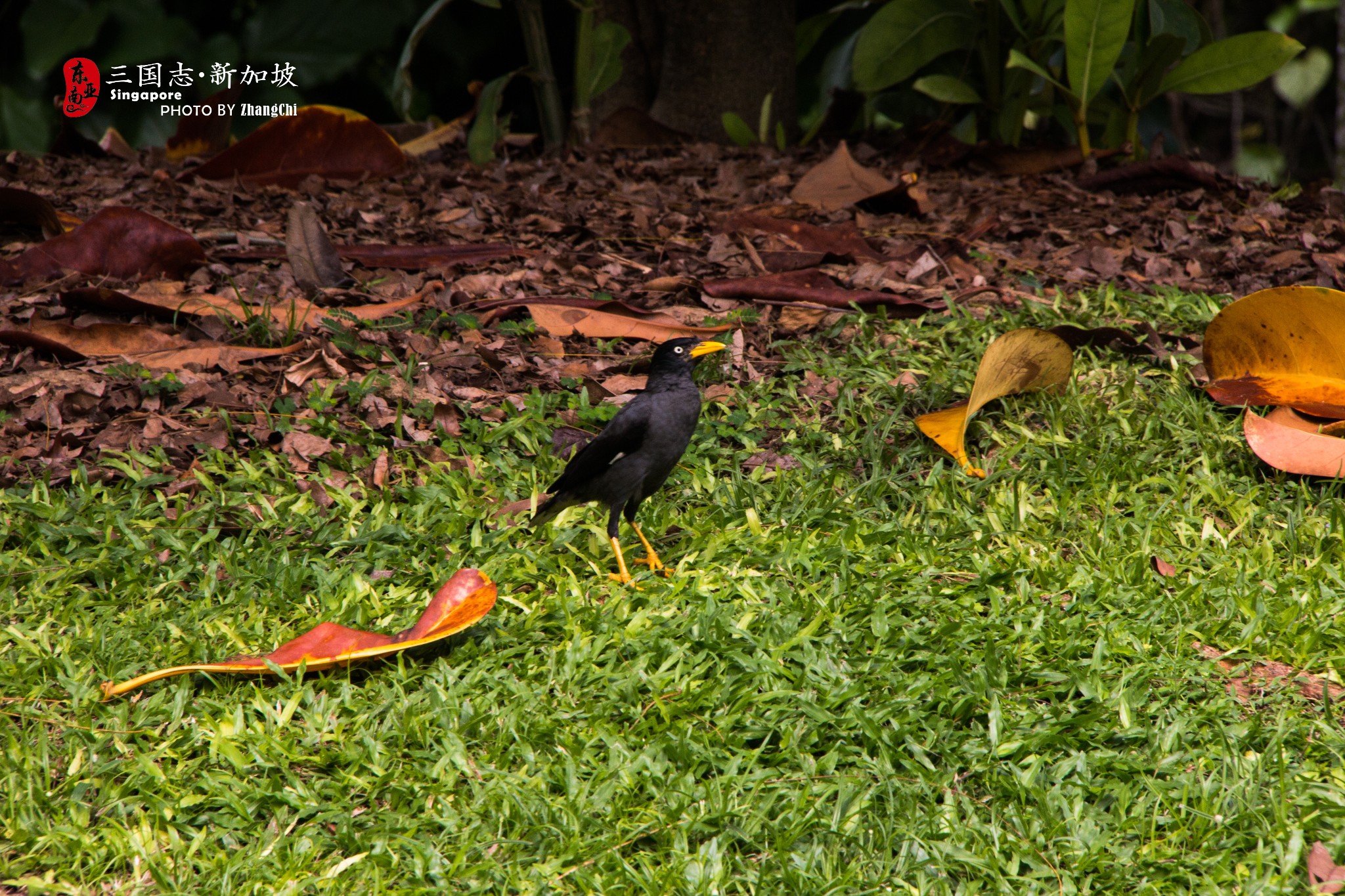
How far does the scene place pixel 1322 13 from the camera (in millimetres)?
11906

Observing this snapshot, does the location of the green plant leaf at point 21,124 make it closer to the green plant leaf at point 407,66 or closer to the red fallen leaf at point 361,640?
the green plant leaf at point 407,66

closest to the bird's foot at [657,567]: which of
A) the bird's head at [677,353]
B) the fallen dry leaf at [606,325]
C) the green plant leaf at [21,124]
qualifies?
the bird's head at [677,353]

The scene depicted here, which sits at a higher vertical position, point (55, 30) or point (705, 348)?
point (55, 30)

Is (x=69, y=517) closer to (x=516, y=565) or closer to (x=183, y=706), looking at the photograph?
(x=183, y=706)

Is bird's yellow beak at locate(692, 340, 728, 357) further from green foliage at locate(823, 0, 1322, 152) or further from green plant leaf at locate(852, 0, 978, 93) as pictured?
green plant leaf at locate(852, 0, 978, 93)

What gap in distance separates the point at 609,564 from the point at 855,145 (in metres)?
4.99

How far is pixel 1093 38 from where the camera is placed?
620 centimetres

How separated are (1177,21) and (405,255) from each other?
4.56 metres

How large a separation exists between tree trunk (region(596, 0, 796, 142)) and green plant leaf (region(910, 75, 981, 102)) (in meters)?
1.39

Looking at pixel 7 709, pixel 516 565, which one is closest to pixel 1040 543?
pixel 516 565

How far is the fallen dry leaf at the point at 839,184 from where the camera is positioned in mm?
6574

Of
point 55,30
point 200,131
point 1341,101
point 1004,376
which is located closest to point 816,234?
point 1004,376

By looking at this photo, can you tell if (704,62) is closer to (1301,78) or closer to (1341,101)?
(1341,101)

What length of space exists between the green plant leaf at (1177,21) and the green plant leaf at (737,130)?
2.64 metres
